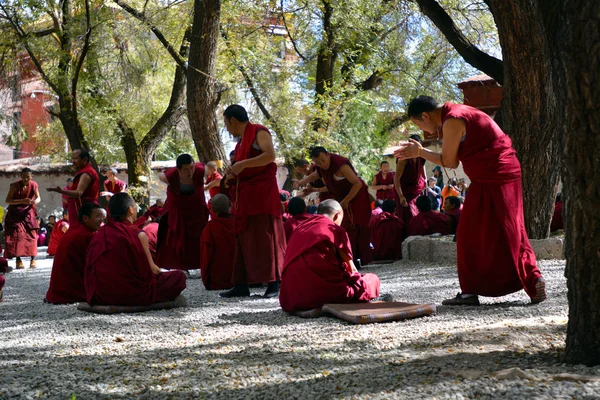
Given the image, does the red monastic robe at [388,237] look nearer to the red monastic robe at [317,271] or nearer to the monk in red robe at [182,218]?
the monk in red robe at [182,218]

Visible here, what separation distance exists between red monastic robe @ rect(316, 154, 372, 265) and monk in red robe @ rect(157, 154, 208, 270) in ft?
4.78

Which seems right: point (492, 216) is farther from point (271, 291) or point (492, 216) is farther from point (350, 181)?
point (350, 181)

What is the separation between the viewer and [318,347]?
4285 mm

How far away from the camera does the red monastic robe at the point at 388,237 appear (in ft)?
34.6

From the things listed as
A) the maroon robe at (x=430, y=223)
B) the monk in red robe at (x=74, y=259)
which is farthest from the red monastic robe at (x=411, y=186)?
the monk in red robe at (x=74, y=259)

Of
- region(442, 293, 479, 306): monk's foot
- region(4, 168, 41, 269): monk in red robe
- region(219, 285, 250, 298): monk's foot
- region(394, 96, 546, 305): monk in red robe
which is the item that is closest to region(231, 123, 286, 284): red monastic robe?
region(219, 285, 250, 298): monk's foot

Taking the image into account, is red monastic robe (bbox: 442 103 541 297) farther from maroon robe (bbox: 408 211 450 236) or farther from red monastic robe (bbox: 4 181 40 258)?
red monastic robe (bbox: 4 181 40 258)

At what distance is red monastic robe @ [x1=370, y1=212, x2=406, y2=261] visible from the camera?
10.5 meters

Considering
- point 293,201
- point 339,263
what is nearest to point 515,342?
point 339,263

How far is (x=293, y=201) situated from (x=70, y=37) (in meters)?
10.1

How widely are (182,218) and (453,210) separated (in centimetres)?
382

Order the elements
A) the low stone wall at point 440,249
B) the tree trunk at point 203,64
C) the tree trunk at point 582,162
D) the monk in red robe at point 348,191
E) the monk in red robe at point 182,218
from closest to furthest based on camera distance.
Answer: the tree trunk at point 582,162 < the low stone wall at point 440,249 < the monk in red robe at point 182,218 < the monk in red robe at point 348,191 < the tree trunk at point 203,64

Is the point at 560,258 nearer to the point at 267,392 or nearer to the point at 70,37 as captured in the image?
the point at 267,392

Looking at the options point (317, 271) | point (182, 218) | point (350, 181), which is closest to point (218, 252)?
point (182, 218)
